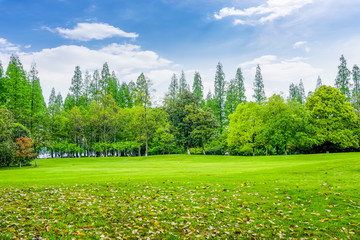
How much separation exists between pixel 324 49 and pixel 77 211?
1455 inches

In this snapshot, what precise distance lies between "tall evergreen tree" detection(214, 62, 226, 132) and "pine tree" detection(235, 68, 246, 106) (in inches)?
180

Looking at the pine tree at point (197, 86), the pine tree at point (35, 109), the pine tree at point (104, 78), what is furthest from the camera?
the pine tree at point (197, 86)

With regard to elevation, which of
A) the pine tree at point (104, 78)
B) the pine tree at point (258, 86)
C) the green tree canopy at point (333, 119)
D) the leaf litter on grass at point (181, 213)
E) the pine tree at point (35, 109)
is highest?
the pine tree at point (104, 78)

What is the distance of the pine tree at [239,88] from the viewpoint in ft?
223

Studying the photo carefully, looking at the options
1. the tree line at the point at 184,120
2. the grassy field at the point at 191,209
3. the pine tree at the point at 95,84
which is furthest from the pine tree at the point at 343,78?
the pine tree at the point at 95,84

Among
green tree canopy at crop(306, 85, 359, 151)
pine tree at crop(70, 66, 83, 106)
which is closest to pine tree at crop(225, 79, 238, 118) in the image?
green tree canopy at crop(306, 85, 359, 151)

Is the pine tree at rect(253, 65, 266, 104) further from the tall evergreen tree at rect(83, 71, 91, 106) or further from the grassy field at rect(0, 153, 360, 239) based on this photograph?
the grassy field at rect(0, 153, 360, 239)

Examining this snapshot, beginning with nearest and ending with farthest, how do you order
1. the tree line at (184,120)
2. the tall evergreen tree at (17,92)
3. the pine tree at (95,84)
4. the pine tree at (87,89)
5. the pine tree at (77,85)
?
the tree line at (184,120) → the tall evergreen tree at (17,92) → the pine tree at (77,85) → the pine tree at (87,89) → the pine tree at (95,84)

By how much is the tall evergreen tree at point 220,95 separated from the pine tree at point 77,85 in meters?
45.8

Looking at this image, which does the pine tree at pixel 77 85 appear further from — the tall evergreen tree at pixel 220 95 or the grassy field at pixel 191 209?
the grassy field at pixel 191 209

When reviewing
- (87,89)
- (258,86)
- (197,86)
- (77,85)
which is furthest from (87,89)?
(258,86)

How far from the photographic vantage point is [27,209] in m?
9.14

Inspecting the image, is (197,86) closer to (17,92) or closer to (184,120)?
(184,120)

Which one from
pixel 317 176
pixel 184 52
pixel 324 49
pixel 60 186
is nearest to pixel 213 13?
pixel 184 52
